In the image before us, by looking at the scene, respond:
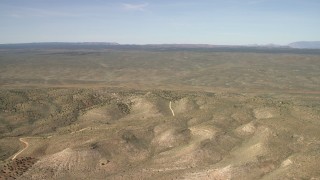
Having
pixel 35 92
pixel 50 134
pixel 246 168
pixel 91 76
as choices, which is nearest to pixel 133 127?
pixel 50 134

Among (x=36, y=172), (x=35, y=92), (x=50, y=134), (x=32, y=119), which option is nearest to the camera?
(x=36, y=172)

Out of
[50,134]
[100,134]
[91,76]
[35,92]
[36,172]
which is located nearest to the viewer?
[36,172]

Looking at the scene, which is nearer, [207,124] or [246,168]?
[246,168]

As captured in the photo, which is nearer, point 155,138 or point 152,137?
point 155,138

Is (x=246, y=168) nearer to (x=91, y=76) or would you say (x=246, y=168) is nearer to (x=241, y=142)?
(x=241, y=142)

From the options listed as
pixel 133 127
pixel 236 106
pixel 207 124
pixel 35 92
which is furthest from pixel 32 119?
pixel 236 106

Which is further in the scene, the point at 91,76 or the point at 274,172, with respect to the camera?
the point at 91,76

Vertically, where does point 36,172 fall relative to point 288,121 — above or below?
below

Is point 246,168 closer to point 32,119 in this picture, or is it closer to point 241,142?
point 241,142

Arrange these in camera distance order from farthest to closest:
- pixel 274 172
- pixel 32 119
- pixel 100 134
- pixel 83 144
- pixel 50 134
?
pixel 32 119
pixel 50 134
pixel 100 134
pixel 83 144
pixel 274 172
